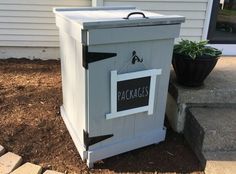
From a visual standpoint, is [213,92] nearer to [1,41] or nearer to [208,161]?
[208,161]

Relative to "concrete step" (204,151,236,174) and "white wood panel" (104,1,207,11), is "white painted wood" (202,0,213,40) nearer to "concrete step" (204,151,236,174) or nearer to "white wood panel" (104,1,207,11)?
"white wood panel" (104,1,207,11)

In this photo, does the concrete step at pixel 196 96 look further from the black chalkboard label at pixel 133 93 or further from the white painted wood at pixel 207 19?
the white painted wood at pixel 207 19

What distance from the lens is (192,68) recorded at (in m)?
2.40

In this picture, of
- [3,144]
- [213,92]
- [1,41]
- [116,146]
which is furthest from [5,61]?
[213,92]

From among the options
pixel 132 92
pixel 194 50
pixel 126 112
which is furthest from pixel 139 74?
pixel 194 50

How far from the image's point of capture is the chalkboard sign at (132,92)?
6.64 ft

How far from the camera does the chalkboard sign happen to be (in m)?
2.02

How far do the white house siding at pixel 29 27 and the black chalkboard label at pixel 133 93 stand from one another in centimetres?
208

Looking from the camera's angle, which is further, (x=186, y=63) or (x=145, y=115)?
Result: (x=186, y=63)

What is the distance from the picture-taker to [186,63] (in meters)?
2.40

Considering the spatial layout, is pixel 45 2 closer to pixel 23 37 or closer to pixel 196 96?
pixel 23 37

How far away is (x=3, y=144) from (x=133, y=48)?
122 cm

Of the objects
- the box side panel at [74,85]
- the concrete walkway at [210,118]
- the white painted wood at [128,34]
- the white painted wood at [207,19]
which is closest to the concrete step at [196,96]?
the concrete walkway at [210,118]

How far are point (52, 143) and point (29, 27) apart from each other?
208 centimetres
